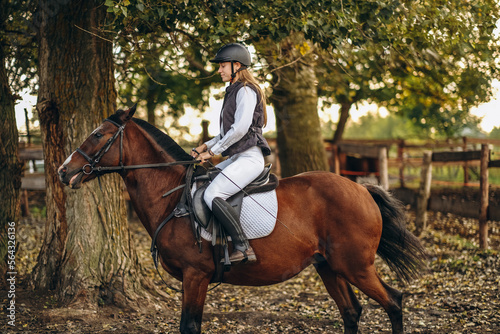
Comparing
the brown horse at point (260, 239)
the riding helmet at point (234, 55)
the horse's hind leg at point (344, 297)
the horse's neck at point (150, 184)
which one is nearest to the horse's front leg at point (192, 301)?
the brown horse at point (260, 239)

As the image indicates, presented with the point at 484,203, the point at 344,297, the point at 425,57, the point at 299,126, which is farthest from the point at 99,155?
the point at 484,203

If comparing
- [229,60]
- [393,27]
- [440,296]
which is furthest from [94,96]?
[440,296]

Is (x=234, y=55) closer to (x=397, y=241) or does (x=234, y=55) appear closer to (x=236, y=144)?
(x=236, y=144)

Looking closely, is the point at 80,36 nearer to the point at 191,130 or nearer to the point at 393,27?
the point at 393,27

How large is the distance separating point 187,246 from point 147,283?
2.37m

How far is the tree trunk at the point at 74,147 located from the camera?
629cm

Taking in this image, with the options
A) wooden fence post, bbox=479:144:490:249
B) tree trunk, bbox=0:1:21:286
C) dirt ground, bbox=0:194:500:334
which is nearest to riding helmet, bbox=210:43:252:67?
dirt ground, bbox=0:194:500:334

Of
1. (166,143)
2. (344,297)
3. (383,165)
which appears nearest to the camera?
(166,143)

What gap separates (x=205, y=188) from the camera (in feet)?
15.4

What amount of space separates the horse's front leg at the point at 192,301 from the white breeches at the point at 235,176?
2.37 feet

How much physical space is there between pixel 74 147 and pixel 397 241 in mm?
4220

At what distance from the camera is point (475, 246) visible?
9883 mm

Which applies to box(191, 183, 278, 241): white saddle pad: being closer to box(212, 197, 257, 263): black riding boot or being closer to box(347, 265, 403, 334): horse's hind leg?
box(212, 197, 257, 263): black riding boot

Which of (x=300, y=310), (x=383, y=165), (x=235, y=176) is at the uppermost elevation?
(x=235, y=176)
